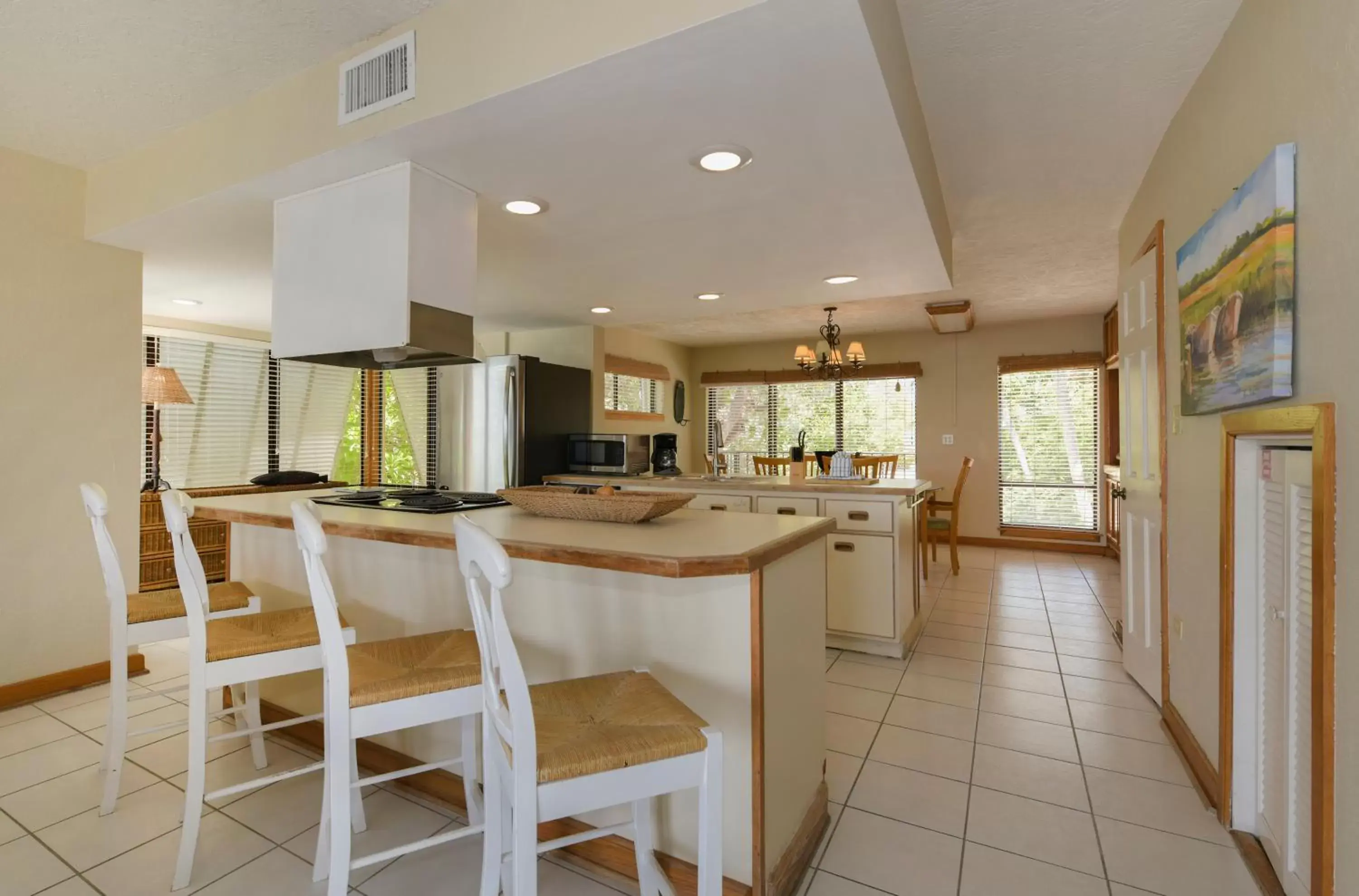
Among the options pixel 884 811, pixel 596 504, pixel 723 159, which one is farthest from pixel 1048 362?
pixel 596 504

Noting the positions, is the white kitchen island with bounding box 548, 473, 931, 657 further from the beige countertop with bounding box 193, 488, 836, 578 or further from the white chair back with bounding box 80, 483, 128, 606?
the white chair back with bounding box 80, 483, 128, 606

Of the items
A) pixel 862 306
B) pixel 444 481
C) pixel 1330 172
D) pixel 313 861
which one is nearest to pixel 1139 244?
pixel 1330 172

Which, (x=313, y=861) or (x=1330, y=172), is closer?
(x=1330, y=172)

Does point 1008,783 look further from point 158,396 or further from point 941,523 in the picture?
point 158,396

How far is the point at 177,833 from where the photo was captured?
1898 mm

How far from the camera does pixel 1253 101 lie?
5.54 ft

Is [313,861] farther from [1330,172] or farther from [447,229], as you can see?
[1330,172]

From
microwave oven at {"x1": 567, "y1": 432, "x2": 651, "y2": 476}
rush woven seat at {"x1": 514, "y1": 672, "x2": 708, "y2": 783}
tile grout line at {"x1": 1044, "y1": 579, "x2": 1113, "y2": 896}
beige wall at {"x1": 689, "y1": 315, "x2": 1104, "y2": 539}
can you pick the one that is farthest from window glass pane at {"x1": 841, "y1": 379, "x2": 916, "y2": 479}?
rush woven seat at {"x1": 514, "y1": 672, "x2": 708, "y2": 783}

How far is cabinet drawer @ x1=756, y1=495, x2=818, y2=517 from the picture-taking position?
12.1 ft

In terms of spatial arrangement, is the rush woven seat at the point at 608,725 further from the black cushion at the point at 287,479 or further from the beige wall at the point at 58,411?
the black cushion at the point at 287,479

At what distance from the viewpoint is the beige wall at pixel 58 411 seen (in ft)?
9.19

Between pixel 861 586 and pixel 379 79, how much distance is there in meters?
3.13

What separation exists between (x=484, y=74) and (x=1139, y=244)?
9.94 ft

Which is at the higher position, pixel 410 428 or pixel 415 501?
pixel 410 428
